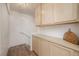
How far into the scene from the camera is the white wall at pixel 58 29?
3.92 ft

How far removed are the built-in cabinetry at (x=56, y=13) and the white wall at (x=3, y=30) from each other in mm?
274

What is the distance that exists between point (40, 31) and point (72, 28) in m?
0.29

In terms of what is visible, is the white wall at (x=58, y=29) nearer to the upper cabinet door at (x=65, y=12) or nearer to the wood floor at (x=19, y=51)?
the upper cabinet door at (x=65, y=12)

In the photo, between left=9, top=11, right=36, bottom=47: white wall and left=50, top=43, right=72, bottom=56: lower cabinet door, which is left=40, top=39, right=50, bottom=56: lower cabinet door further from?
left=9, top=11, right=36, bottom=47: white wall

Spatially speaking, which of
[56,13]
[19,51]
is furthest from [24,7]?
[19,51]

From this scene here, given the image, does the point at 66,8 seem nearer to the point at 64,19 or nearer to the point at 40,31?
the point at 64,19

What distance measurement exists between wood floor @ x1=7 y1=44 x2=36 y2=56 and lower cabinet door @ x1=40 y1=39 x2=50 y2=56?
9cm

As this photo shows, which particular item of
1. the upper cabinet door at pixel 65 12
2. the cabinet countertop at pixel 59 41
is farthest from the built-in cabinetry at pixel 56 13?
the cabinet countertop at pixel 59 41

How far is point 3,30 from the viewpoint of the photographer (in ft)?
3.90

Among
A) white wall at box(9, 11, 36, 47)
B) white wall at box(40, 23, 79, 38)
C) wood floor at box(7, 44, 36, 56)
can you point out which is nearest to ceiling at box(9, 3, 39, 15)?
white wall at box(9, 11, 36, 47)

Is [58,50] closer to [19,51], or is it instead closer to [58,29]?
[58,29]

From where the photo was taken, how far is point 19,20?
1.18 metres

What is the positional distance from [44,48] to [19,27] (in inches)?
11.5

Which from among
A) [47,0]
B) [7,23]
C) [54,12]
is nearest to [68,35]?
[54,12]
